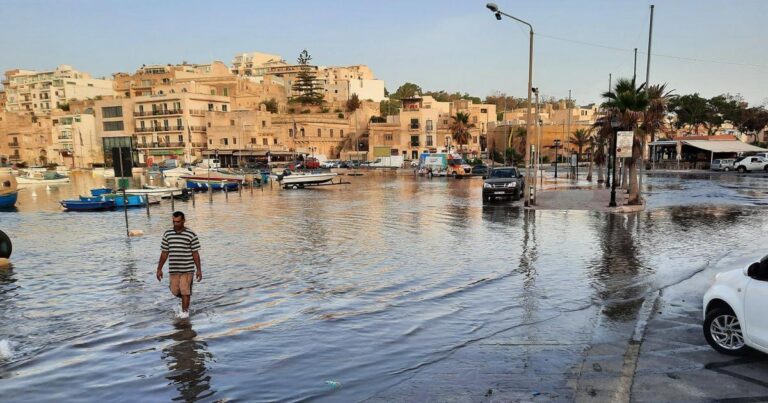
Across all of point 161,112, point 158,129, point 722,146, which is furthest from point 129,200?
point 158,129

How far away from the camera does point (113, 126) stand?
98812 millimetres

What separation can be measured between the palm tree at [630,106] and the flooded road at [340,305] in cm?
405

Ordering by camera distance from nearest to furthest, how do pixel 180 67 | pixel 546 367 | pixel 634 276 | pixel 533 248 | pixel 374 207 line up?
1. pixel 546 367
2. pixel 634 276
3. pixel 533 248
4. pixel 374 207
5. pixel 180 67

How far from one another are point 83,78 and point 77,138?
2182 inches

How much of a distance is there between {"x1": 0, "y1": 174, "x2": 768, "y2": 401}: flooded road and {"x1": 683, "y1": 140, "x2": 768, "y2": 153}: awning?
A: 4276cm

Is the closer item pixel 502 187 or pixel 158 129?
pixel 502 187

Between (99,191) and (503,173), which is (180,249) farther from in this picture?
(99,191)

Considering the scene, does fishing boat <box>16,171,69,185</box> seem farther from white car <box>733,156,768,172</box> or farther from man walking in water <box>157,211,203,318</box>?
white car <box>733,156,768,172</box>

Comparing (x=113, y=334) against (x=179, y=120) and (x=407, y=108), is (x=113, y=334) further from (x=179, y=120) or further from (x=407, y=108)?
(x=179, y=120)

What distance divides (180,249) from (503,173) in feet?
77.6

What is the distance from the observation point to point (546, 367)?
610 centimetres

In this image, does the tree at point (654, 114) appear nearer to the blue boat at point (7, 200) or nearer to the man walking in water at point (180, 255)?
the man walking in water at point (180, 255)

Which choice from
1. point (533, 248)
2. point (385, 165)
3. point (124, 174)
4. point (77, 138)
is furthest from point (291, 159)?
point (533, 248)

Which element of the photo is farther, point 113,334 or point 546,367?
point 113,334
